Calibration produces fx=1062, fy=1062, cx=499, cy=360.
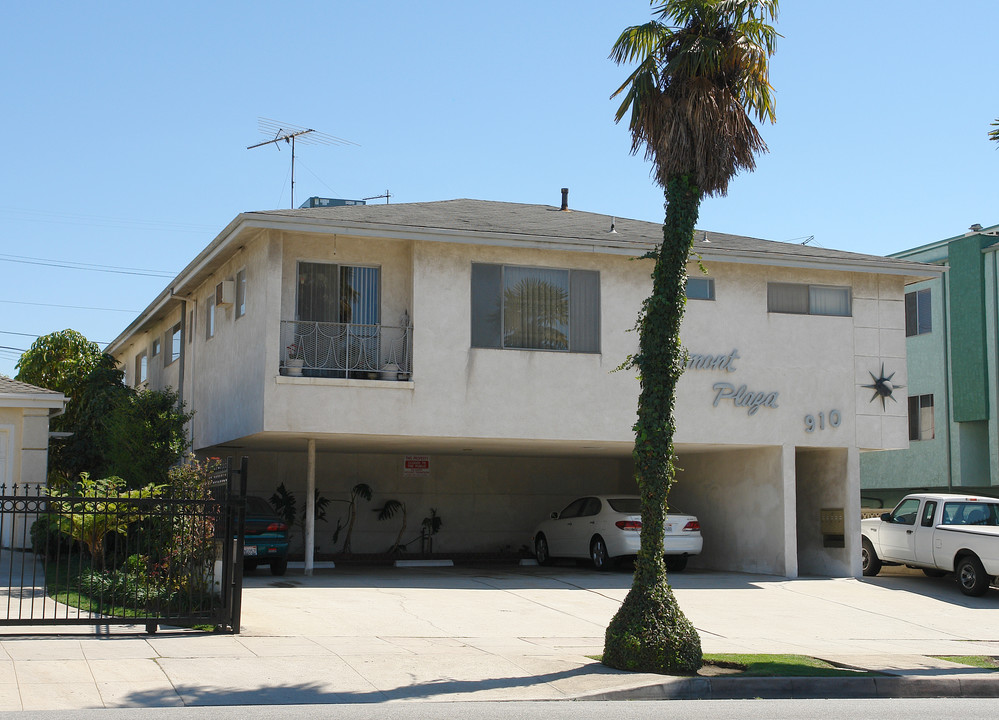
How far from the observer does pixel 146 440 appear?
19.9m

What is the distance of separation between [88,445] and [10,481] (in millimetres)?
5055

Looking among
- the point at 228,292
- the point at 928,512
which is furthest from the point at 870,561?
the point at 228,292

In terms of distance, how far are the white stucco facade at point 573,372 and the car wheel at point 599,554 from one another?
180 centimetres

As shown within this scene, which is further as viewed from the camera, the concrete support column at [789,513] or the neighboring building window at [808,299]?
the neighboring building window at [808,299]

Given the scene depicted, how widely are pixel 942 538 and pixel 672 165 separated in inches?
421

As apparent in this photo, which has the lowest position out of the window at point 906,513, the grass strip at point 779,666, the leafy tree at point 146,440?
the grass strip at point 779,666

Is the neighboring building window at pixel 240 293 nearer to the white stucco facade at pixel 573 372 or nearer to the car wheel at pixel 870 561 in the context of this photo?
the white stucco facade at pixel 573 372

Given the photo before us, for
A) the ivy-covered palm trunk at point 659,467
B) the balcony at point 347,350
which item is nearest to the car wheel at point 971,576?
the ivy-covered palm trunk at point 659,467

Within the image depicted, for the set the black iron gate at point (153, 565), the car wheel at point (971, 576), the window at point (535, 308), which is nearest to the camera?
the black iron gate at point (153, 565)

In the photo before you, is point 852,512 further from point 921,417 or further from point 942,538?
point 921,417

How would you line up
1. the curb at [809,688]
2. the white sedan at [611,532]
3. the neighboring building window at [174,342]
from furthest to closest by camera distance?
the neighboring building window at [174,342], the white sedan at [611,532], the curb at [809,688]

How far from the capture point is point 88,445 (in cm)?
2641

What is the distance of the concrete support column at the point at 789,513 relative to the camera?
19609mm

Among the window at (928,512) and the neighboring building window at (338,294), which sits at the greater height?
the neighboring building window at (338,294)
